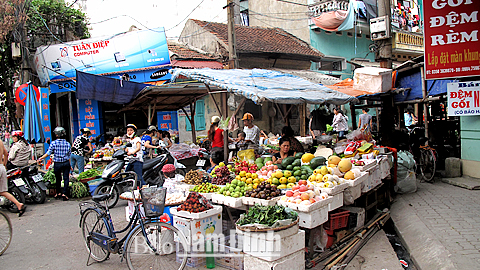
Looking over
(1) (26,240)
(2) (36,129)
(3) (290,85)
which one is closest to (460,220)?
(3) (290,85)

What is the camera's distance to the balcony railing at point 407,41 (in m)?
19.6

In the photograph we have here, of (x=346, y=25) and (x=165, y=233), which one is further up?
(x=346, y=25)

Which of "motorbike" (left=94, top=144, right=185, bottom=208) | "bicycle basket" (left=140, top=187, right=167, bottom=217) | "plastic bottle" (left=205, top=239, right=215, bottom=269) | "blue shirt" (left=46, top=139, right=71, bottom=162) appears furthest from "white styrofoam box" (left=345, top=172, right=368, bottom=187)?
"blue shirt" (left=46, top=139, right=71, bottom=162)

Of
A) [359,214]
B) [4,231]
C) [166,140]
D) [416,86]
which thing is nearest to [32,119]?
[166,140]

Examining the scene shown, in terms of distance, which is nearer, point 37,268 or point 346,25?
point 37,268

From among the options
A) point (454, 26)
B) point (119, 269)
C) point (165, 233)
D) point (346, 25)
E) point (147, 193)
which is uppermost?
point (346, 25)

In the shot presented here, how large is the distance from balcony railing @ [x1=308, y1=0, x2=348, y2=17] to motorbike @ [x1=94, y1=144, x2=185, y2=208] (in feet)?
46.8

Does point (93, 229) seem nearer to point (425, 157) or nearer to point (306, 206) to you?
point (306, 206)

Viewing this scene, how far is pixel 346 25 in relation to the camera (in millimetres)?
17938

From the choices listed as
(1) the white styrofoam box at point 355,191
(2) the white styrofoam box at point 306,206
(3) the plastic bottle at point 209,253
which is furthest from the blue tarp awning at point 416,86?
(3) the plastic bottle at point 209,253

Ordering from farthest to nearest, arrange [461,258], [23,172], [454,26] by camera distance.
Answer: [23,172] < [454,26] < [461,258]

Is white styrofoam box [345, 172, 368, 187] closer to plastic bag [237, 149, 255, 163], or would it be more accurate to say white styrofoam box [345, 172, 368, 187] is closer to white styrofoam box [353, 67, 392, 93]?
plastic bag [237, 149, 255, 163]

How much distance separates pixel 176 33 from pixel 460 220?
17.6 metres

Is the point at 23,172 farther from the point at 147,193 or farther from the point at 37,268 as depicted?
the point at 147,193
